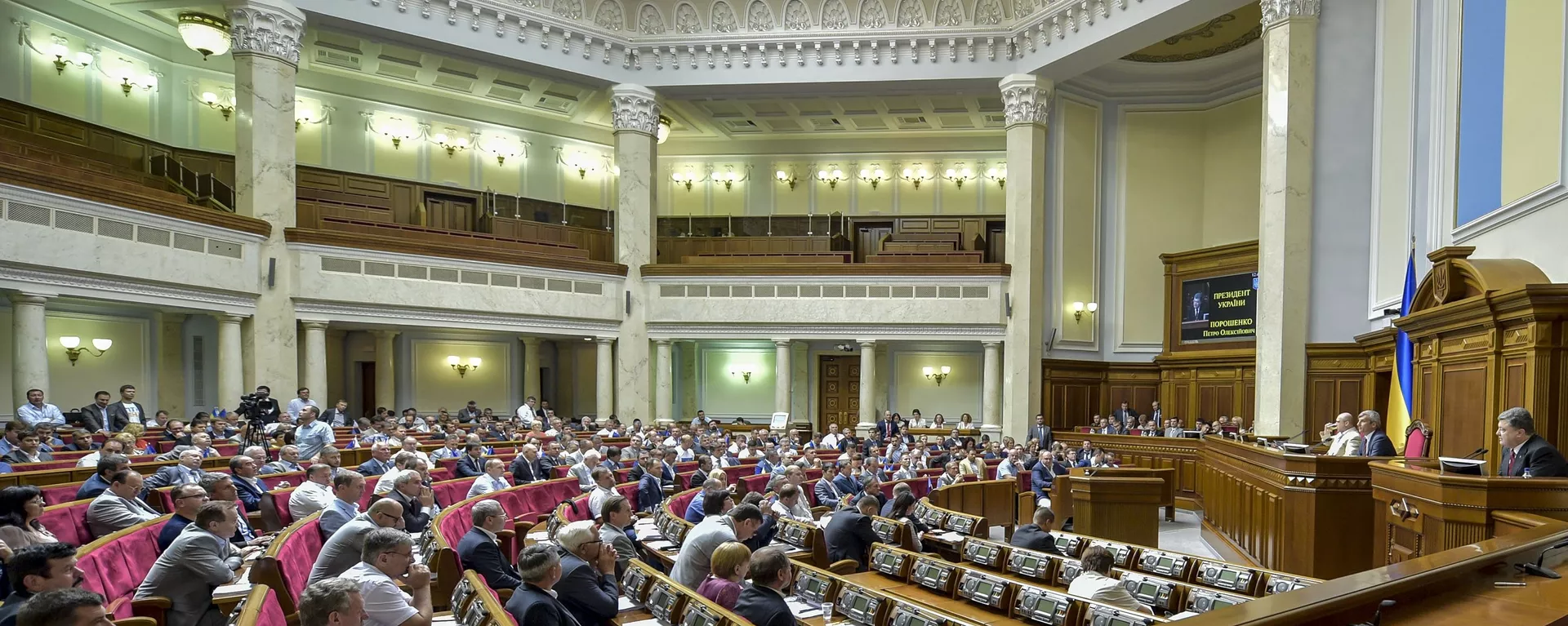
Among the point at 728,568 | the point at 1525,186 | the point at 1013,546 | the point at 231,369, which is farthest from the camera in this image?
the point at 231,369

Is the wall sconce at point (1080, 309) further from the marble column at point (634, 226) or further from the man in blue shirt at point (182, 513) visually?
the man in blue shirt at point (182, 513)

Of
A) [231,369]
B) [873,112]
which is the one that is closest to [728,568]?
[231,369]

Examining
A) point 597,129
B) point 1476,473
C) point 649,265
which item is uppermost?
point 597,129

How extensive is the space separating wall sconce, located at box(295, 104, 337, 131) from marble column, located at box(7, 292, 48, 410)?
9.01 meters

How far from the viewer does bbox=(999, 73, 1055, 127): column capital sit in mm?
18750

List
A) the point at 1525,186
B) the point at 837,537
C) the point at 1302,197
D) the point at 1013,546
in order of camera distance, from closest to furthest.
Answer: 1. the point at 1013,546
2. the point at 837,537
3. the point at 1525,186
4. the point at 1302,197

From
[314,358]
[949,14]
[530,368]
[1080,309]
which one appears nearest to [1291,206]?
[1080,309]

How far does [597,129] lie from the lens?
24250mm

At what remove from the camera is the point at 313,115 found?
67.5 feet

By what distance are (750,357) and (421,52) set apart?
9625mm

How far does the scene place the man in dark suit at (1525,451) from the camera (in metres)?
4.81

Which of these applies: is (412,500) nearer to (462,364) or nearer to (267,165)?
(267,165)

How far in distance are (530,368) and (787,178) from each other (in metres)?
8.13

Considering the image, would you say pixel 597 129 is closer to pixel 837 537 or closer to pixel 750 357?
pixel 750 357
